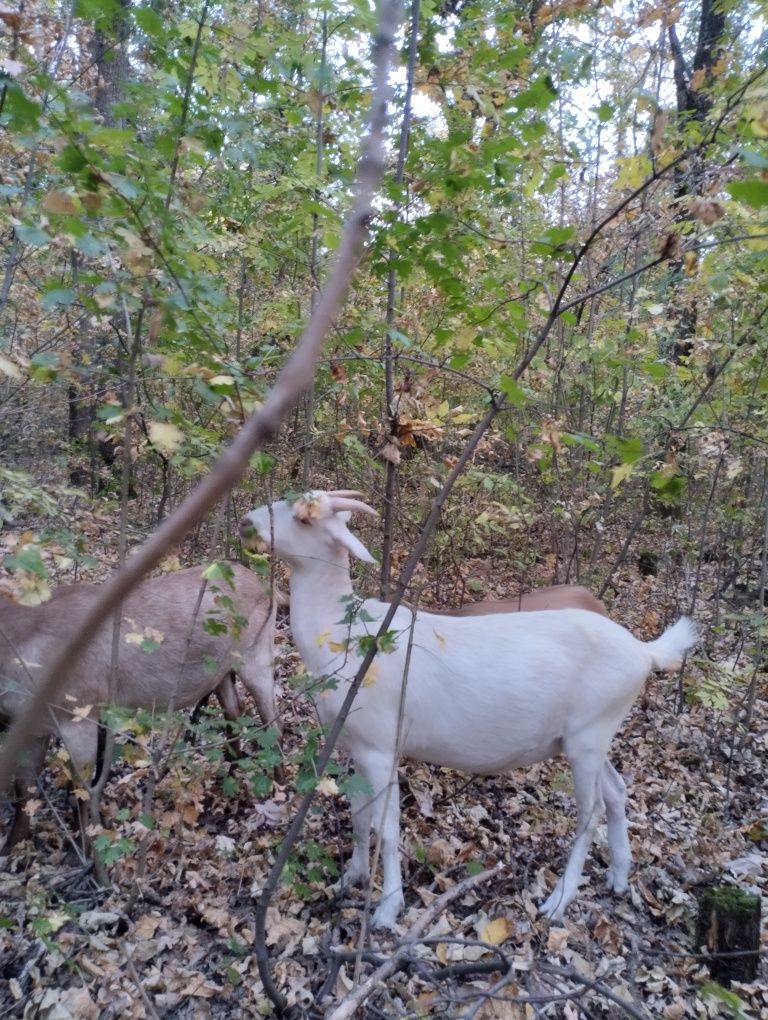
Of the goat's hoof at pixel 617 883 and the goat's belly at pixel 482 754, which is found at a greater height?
the goat's belly at pixel 482 754

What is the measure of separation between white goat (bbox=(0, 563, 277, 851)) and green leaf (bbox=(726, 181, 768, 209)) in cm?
267

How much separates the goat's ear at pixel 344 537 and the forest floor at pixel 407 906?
0.96 meters

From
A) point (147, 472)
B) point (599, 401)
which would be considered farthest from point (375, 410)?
point (147, 472)

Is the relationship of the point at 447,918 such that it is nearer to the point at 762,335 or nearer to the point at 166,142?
the point at 166,142

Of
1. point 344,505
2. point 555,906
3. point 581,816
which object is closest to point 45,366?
point 344,505

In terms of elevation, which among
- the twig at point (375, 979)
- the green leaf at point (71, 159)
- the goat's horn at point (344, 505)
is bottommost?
the twig at point (375, 979)

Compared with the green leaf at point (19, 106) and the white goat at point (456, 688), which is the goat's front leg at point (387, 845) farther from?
the green leaf at point (19, 106)

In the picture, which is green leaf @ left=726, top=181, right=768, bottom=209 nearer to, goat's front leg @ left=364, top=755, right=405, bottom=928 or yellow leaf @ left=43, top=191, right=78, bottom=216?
yellow leaf @ left=43, top=191, right=78, bottom=216

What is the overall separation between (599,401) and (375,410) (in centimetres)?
247

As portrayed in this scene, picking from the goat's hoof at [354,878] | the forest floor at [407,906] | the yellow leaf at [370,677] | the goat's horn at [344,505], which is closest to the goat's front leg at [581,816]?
the forest floor at [407,906]

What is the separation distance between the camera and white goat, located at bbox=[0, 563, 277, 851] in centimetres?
376

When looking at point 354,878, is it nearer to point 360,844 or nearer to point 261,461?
point 360,844

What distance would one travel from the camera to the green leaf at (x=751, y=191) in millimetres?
1442

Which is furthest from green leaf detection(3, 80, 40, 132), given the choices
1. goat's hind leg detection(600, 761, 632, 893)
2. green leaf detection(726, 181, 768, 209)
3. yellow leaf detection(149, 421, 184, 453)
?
goat's hind leg detection(600, 761, 632, 893)
